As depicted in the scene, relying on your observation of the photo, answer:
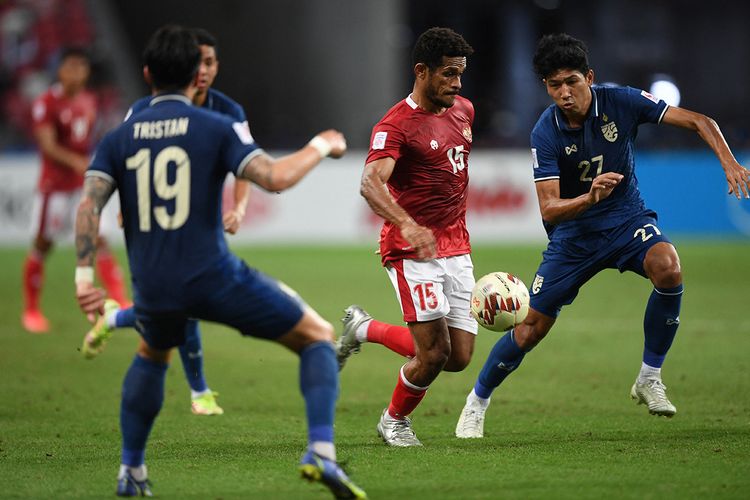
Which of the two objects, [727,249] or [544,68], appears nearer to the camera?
[544,68]

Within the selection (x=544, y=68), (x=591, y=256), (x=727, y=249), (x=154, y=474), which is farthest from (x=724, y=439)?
(x=727, y=249)

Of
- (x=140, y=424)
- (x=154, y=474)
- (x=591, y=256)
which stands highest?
(x=591, y=256)

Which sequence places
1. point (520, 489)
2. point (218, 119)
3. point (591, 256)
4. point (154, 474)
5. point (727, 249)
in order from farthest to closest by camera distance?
point (727, 249)
point (591, 256)
point (154, 474)
point (520, 489)
point (218, 119)

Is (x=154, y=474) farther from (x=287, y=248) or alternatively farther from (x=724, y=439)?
(x=287, y=248)

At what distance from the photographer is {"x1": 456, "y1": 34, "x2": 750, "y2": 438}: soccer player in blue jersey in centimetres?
712

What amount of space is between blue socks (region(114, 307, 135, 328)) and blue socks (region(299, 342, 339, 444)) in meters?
2.33

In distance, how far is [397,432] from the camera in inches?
274

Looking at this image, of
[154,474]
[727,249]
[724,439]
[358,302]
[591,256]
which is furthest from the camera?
[727,249]

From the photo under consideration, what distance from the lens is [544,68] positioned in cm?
710

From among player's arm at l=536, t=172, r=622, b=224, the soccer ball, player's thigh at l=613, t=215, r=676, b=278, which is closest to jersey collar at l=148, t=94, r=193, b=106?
the soccer ball

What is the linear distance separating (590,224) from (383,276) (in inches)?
406

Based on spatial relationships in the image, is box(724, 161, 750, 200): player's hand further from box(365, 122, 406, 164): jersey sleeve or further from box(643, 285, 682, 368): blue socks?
box(365, 122, 406, 164): jersey sleeve

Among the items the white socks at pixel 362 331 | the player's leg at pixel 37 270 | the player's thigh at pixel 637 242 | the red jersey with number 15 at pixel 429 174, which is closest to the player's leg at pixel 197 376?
Result: the white socks at pixel 362 331

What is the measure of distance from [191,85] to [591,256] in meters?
3.14
